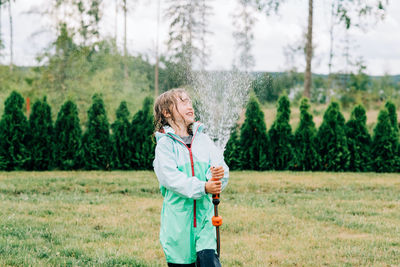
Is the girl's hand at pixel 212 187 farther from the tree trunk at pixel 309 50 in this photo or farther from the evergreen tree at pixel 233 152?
the tree trunk at pixel 309 50

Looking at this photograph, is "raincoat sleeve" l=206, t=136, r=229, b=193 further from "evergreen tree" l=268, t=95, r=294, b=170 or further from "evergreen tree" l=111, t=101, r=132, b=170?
"evergreen tree" l=268, t=95, r=294, b=170

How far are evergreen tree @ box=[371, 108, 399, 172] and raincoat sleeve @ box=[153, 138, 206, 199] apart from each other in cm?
939

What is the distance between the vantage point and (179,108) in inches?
102

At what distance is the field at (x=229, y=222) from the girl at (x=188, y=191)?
1.50 meters

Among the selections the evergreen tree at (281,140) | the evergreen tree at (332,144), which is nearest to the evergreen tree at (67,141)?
the evergreen tree at (281,140)

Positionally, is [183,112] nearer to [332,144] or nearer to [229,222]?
[229,222]

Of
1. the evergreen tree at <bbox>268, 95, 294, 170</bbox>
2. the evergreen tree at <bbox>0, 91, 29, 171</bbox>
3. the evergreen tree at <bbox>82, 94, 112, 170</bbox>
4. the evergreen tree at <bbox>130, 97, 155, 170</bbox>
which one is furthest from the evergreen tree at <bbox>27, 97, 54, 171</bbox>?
the evergreen tree at <bbox>268, 95, 294, 170</bbox>

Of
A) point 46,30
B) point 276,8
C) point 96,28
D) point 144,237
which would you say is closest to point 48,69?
point 46,30

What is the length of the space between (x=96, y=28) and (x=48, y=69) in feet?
16.1

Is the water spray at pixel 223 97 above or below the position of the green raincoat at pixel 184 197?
above

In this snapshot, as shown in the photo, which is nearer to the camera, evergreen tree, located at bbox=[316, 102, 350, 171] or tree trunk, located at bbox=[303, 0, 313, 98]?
evergreen tree, located at bbox=[316, 102, 350, 171]

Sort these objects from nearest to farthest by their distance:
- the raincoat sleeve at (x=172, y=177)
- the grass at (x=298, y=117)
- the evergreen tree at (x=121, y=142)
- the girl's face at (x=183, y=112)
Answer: the raincoat sleeve at (x=172, y=177) → the girl's face at (x=183, y=112) → the evergreen tree at (x=121, y=142) → the grass at (x=298, y=117)

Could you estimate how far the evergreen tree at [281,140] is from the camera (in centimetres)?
1055

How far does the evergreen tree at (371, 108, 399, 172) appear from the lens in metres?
10.5
